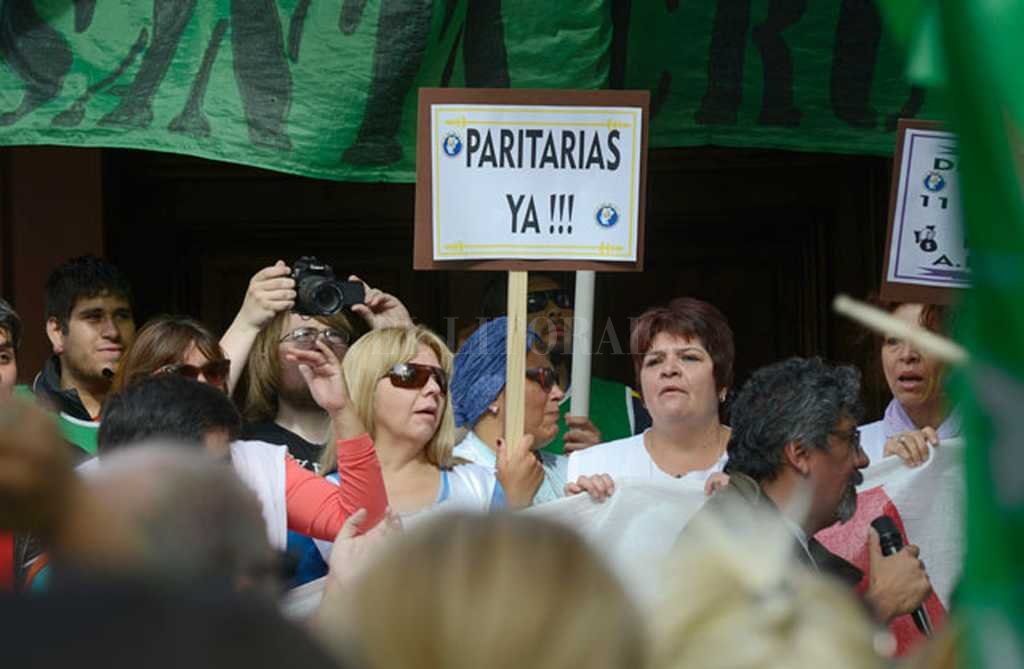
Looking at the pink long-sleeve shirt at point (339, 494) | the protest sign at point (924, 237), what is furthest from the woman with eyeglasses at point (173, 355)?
the protest sign at point (924, 237)

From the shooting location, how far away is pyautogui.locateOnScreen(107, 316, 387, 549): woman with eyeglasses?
12.7 feet

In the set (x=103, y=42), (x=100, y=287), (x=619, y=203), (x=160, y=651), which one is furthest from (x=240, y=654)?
(x=100, y=287)

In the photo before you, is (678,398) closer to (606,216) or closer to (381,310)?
(606,216)

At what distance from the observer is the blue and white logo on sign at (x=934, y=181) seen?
482cm

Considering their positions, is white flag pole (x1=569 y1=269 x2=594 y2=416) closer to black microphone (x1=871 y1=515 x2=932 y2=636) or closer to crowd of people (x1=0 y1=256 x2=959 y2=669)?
crowd of people (x1=0 y1=256 x2=959 y2=669)

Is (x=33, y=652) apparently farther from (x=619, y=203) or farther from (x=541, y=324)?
(x=541, y=324)

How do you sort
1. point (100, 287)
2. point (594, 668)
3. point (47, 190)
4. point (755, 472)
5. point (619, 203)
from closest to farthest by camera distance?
point (594, 668) → point (755, 472) → point (619, 203) → point (100, 287) → point (47, 190)

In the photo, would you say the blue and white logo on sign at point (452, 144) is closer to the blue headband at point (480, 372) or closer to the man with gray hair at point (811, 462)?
the blue headband at point (480, 372)

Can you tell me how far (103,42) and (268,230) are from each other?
2373 mm

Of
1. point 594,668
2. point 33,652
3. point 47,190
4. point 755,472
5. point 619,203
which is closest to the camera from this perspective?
point 33,652

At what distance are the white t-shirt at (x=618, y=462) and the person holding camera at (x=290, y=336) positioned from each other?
62 centimetres

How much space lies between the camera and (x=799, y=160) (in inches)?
279

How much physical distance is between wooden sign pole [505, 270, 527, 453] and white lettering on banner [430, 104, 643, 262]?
108 millimetres

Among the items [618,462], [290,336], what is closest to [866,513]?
[618,462]
